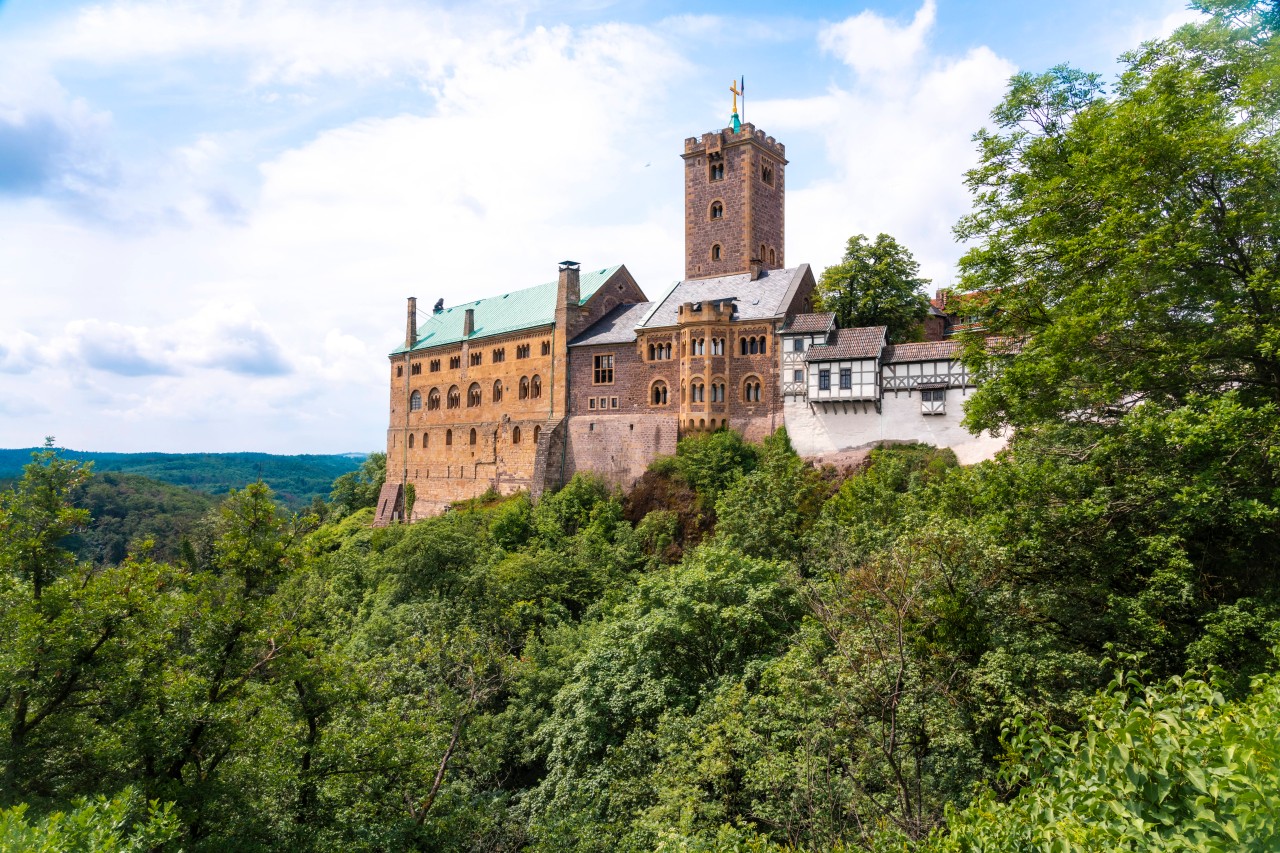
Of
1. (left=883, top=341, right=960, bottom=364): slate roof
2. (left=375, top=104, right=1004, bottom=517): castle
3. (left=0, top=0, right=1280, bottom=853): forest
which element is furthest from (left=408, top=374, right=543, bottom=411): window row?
(left=0, top=0, right=1280, bottom=853): forest

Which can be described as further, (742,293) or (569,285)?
(569,285)

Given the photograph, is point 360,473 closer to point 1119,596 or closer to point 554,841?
point 554,841

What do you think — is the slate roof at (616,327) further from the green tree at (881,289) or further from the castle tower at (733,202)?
the green tree at (881,289)

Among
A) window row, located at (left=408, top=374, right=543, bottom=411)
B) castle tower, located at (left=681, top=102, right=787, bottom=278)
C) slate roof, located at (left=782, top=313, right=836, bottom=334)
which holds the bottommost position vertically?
window row, located at (left=408, top=374, right=543, bottom=411)

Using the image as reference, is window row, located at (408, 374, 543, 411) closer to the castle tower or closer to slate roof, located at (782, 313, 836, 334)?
the castle tower

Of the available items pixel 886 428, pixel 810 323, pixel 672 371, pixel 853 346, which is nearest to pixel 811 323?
pixel 810 323

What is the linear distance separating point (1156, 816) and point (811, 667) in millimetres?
11264

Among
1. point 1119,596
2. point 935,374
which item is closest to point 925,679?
point 1119,596

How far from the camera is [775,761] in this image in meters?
17.2

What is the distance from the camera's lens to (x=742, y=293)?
142 ft

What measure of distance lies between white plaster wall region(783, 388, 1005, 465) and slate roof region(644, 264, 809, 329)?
527 centimetres

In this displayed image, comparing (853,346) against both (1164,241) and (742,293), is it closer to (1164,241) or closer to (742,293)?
(742,293)

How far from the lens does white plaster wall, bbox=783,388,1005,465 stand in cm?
3397

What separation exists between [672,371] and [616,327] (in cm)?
579
